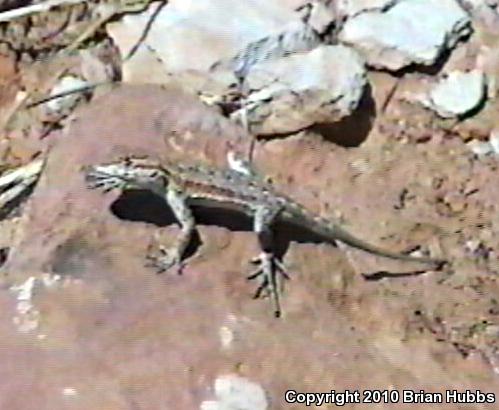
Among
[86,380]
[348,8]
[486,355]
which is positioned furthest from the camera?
[348,8]

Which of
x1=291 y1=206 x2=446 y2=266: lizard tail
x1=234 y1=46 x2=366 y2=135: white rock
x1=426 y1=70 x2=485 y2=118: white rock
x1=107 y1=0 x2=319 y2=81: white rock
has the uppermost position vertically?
x1=107 y1=0 x2=319 y2=81: white rock

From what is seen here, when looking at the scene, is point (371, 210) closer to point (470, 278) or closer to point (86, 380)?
point (470, 278)

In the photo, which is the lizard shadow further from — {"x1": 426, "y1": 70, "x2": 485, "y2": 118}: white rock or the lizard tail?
{"x1": 426, "y1": 70, "x2": 485, "y2": 118}: white rock

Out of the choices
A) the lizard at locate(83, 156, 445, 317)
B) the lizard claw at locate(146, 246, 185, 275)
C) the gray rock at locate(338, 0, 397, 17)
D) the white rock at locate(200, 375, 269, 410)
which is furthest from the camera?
the gray rock at locate(338, 0, 397, 17)

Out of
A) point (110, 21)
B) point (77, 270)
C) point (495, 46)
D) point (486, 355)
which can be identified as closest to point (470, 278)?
point (486, 355)

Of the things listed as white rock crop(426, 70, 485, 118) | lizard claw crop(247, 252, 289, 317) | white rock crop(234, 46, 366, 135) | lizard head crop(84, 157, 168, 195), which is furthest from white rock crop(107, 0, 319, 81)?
lizard claw crop(247, 252, 289, 317)

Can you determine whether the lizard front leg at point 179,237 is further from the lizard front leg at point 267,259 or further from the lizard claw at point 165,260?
the lizard front leg at point 267,259
